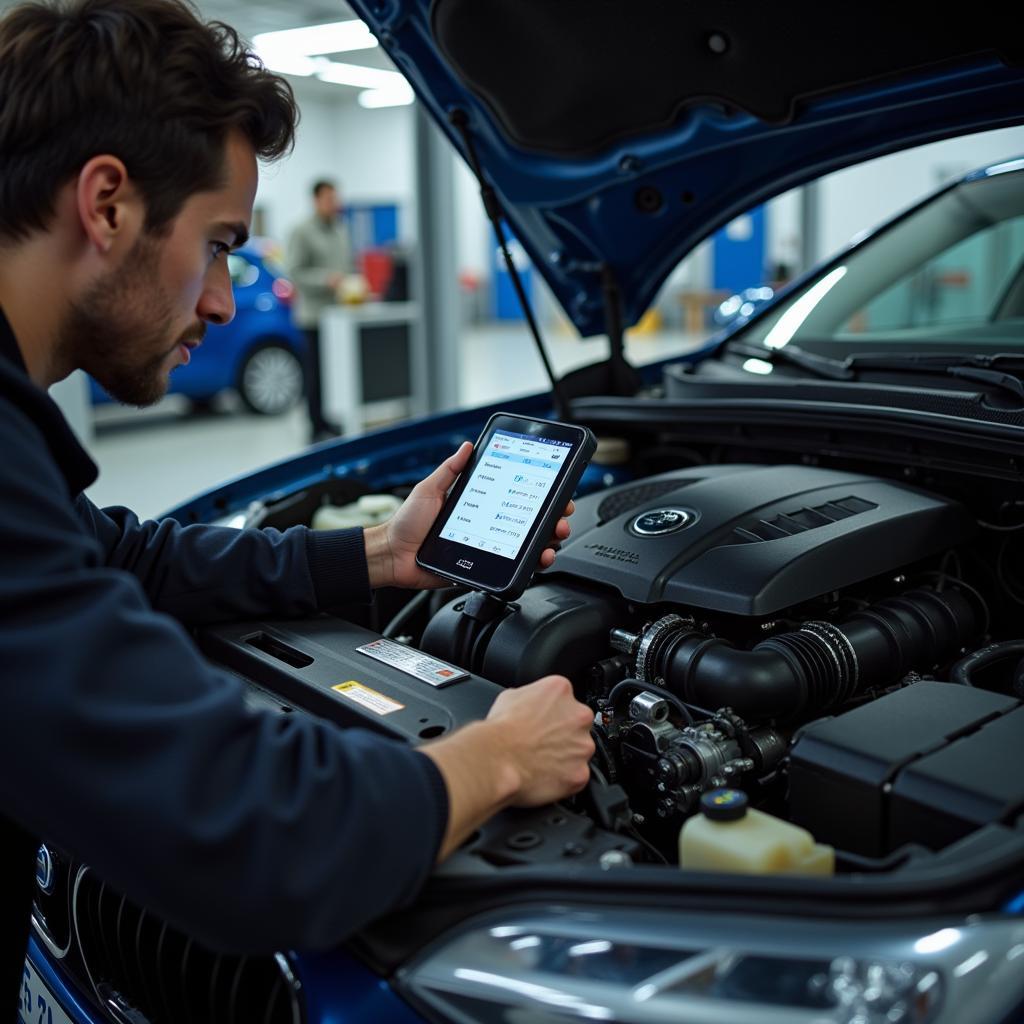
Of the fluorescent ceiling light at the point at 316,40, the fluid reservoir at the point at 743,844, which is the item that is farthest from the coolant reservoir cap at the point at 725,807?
the fluorescent ceiling light at the point at 316,40

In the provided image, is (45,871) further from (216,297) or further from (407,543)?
(216,297)

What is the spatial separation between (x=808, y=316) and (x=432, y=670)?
4.38 feet

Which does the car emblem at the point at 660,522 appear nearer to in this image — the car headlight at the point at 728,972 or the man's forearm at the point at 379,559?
the man's forearm at the point at 379,559

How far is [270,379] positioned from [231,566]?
746cm

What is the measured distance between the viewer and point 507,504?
1.48 meters

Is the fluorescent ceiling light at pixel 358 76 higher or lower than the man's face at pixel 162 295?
higher

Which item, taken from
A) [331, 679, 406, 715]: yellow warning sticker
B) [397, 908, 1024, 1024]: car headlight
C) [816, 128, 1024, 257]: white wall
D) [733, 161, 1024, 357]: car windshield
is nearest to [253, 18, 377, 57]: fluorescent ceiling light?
[816, 128, 1024, 257]: white wall

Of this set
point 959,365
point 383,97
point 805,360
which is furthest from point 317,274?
point 383,97

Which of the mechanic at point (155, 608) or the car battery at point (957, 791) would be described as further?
A: the car battery at point (957, 791)

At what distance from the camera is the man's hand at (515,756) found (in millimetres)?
979

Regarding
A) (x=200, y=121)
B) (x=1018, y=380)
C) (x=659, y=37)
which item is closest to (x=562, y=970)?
(x=200, y=121)

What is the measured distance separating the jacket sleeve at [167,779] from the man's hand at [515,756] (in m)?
0.07

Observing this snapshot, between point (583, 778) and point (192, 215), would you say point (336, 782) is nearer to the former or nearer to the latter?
point (583, 778)

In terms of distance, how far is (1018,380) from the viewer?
1.72 m
